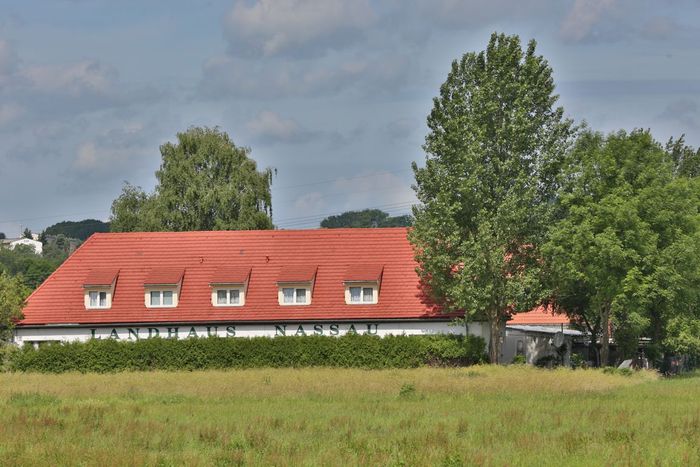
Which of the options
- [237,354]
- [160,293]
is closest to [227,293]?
[160,293]

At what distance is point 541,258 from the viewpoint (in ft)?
183

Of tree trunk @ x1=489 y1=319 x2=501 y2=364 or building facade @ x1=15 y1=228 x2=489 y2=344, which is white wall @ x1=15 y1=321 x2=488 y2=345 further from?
tree trunk @ x1=489 y1=319 x2=501 y2=364


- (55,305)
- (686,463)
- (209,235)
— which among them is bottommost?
(686,463)

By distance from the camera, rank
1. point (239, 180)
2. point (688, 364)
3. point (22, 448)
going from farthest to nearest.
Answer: point (239, 180)
point (688, 364)
point (22, 448)

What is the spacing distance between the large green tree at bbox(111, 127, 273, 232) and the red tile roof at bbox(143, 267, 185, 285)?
22.8m

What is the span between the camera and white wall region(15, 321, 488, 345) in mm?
59125

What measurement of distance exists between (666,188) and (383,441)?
110 ft

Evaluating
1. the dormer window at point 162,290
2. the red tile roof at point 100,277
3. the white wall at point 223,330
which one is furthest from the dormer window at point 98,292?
the dormer window at point 162,290

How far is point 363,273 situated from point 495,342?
824cm

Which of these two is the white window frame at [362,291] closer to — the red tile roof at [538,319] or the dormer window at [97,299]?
the dormer window at [97,299]

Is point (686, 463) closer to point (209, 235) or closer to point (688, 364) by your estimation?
point (209, 235)

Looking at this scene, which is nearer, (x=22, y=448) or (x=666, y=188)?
(x=22, y=448)

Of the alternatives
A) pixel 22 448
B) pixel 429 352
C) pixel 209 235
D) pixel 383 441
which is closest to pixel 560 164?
pixel 429 352

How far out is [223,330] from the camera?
59.6m
